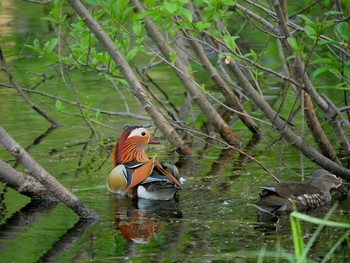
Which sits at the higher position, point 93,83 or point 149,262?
point 149,262

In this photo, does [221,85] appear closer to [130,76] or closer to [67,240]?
[130,76]

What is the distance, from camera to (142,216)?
775cm

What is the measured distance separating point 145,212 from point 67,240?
1.13 meters

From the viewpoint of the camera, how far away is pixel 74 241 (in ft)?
22.6

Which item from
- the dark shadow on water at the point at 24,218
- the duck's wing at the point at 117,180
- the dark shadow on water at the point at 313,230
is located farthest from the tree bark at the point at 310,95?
the dark shadow on water at the point at 24,218

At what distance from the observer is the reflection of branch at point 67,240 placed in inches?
257

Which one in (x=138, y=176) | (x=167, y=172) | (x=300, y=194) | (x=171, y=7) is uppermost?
(x=171, y=7)

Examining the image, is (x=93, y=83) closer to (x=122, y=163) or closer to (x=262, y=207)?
(x=122, y=163)

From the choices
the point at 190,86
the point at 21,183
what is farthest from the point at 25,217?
the point at 190,86

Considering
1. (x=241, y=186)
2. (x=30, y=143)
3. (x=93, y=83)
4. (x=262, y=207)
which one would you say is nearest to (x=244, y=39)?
(x=93, y=83)

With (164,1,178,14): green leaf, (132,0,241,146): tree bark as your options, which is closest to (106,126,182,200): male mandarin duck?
(132,0,241,146): tree bark

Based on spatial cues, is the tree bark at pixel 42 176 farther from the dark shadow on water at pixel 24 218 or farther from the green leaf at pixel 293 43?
the green leaf at pixel 293 43

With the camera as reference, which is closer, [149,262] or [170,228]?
[149,262]

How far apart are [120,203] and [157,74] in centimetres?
570
